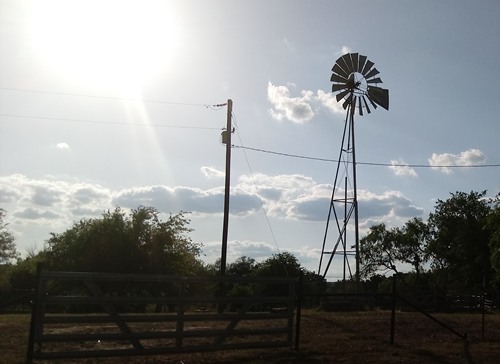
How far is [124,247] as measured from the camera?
38.8 metres

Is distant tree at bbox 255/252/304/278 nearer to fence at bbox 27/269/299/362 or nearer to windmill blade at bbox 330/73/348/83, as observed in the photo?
windmill blade at bbox 330/73/348/83

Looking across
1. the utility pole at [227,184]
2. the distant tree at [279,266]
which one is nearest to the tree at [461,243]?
the distant tree at [279,266]

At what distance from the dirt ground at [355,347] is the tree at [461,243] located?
41165mm

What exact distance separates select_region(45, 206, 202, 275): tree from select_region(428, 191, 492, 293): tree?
30.9 metres

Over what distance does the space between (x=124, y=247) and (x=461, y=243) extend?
3630cm

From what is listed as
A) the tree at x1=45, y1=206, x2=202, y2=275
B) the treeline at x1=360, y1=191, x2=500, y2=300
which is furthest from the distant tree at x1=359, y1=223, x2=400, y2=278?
the tree at x1=45, y1=206, x2=202, y2=275

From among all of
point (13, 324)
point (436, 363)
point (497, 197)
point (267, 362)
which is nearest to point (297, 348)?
point (267, 362)

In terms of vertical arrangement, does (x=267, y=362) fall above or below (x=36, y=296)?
below

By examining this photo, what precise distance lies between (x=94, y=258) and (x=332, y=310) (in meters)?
18.3

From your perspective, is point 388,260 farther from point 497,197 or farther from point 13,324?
point 13,324

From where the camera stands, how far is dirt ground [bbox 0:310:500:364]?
11.2 metres

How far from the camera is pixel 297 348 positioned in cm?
1255

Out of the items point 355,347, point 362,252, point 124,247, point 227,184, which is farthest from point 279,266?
point 355,347

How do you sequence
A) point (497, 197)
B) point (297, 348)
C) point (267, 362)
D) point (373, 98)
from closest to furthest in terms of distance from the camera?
1. point (267, 362)
2. point (297, 348)
3. point (373, 98)
4. point (497, 197)
